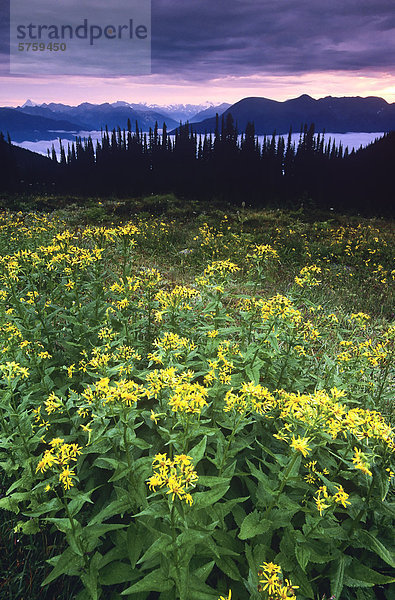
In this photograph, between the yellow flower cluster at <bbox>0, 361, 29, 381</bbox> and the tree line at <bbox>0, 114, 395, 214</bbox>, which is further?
the tree line at <bbox>0, 114, 395, 214</bbox>

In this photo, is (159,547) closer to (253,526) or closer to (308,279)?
(253,526)

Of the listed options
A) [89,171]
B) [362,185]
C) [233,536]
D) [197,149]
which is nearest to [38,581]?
[233,536]

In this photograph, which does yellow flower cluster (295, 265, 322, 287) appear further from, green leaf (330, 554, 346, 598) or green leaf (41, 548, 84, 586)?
green leaf (41, 548, 84, 586)

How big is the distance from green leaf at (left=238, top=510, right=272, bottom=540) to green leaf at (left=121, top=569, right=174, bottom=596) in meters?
0.57

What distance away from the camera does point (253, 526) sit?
8.07ft

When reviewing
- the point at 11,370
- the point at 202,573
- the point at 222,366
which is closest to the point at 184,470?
the point at 202,573

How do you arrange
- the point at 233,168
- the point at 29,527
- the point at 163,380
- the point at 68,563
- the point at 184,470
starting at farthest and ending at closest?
the point at 233,168
the point at 29,527
the point at 163,380
the point at 68,563
the point at 184,470

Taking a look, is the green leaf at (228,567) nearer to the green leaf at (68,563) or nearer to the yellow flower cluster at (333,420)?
the green leaf at (68,563)

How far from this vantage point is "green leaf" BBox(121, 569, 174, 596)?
2.05m

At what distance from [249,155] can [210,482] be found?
7022 centimetres

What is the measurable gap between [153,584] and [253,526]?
0.80 m

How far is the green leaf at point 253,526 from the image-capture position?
7.77 feet

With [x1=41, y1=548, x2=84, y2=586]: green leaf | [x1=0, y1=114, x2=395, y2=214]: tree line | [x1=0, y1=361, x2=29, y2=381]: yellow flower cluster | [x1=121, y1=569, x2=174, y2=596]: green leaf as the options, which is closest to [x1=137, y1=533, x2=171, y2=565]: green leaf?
[x1=121, y1=569, x2=174, y2=596]: green leaf

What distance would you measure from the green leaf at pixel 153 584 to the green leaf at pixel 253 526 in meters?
0.57
